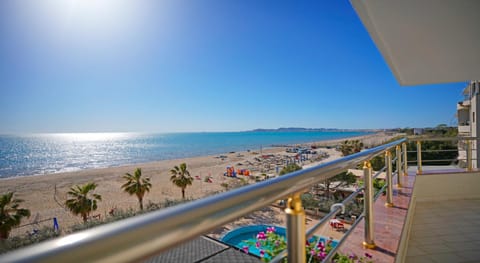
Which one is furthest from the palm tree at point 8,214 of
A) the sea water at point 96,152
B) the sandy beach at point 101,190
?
the sea water at point 96,152

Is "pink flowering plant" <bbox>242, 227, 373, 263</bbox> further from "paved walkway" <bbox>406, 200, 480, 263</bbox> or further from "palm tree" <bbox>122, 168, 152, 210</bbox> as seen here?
"palm tree" <bbox>122, 168, 152, 210</bbox>

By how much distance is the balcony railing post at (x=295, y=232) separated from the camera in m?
0.58

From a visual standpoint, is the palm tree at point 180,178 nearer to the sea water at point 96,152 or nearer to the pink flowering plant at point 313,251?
the pink flowering plant at point 313,251

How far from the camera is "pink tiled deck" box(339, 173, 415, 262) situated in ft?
4.85

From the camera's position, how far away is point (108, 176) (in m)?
22.6

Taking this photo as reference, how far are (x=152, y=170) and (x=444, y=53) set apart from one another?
2607 cm

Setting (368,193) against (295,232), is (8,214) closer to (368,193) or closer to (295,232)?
(368,193)

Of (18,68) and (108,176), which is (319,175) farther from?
(18,68)

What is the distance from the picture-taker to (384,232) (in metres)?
1.73

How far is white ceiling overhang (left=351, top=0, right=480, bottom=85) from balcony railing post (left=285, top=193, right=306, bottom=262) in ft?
5.49

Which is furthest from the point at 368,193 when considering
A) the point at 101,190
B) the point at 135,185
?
the point at 101,190

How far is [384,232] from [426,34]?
179 centimetres

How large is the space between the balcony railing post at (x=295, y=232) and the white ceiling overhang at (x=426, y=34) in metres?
1.67

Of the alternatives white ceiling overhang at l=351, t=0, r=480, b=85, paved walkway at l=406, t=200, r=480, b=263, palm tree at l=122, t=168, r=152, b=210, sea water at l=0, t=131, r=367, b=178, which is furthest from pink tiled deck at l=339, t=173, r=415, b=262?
sea water at l=0, t=131, r=367, b=178
